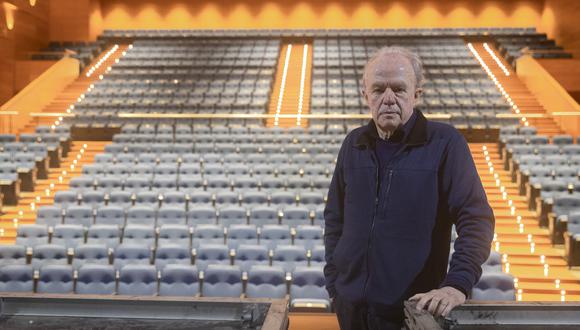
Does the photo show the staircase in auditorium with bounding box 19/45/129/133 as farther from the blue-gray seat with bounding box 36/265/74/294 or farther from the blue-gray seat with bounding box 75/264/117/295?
the blue-gray seat with bounding box 75/264/117/295

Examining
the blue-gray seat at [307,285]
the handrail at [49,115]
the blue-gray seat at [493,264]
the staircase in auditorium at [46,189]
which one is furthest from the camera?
the handrail at [49,115]

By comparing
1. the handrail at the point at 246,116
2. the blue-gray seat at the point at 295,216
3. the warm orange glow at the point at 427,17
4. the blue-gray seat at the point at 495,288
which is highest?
the warm orange glow at the point at 427,17

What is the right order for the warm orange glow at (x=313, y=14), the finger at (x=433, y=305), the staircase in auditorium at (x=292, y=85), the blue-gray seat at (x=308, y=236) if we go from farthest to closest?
the warm orange glow at (x=313, y=14) → the staircase in auditorium at (x=292, y=85) → the blue-gray seat at (x=308, y=236) → the finger at (x=433, y=305)

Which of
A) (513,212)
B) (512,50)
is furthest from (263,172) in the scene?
(512,50)

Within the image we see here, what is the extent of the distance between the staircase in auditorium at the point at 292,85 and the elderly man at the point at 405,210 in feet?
15.6

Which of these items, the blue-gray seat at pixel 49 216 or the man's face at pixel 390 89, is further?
the blue-gray seat at pixel 49 216

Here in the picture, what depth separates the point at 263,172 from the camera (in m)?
3.99

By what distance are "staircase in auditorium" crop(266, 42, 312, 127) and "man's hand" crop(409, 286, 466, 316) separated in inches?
191

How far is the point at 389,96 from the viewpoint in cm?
65

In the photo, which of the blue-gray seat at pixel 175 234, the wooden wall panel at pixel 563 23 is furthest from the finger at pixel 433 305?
the wooden wall panel at pixel 563 23

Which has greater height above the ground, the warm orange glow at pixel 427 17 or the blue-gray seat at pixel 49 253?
the warm orange glow at pixel 427 17

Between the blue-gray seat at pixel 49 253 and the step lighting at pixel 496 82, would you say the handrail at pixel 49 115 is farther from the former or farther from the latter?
the step lighting at pixel 496 82

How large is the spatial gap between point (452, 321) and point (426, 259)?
15cm

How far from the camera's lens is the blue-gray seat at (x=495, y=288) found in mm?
2184
